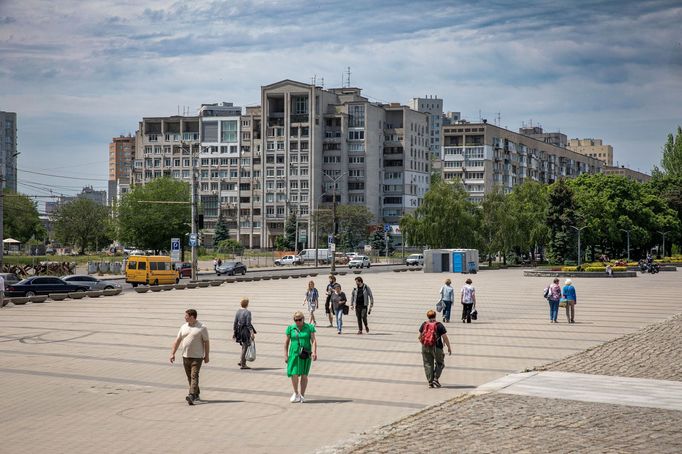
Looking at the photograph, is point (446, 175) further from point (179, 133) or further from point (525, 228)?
point (525, 228)

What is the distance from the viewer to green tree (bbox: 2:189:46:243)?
373 feet

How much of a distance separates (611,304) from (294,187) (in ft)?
362

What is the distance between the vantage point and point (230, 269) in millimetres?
71250

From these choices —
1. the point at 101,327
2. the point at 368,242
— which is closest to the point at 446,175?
the point at 368,242

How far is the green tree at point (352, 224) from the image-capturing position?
13275 cm

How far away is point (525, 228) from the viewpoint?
92000mm

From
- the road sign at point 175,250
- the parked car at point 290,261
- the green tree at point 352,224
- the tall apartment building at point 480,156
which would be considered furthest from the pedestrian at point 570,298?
the tall apartment building at point 480,156

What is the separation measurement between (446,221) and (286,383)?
74.1 metres

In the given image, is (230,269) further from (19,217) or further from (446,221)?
(19,217)

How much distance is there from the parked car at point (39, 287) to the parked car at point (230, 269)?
27.3 m

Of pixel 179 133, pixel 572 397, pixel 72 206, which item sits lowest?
pixel 572 397

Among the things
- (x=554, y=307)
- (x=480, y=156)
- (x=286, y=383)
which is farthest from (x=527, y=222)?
(x=286, y=383)

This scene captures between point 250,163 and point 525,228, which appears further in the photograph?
point 250,163

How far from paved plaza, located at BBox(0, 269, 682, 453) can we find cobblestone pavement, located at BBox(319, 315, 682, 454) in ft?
0.15
